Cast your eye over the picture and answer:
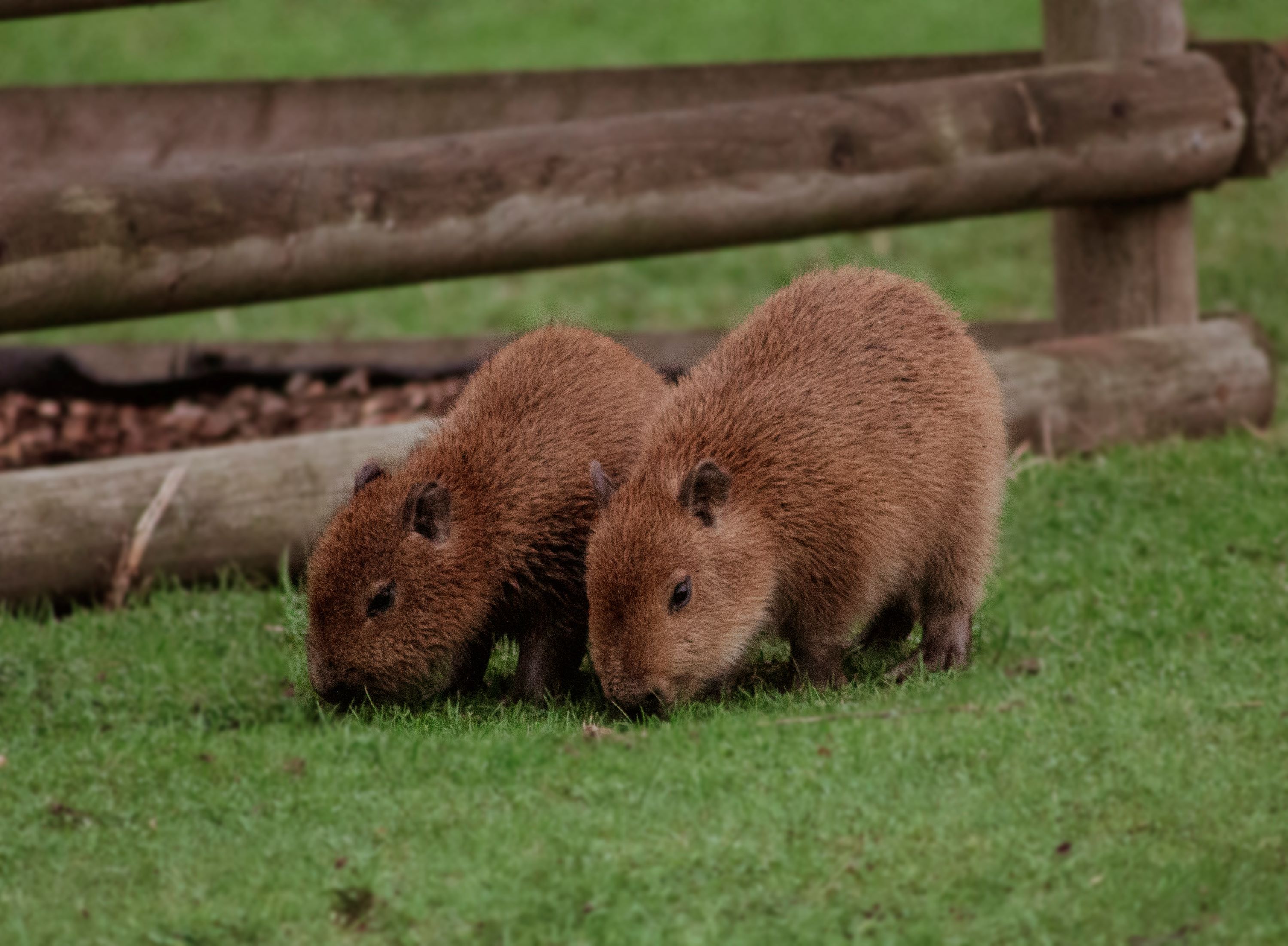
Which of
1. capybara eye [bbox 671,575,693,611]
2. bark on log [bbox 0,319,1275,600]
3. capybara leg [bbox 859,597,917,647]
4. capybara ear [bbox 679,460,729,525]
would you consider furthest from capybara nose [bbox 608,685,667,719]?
bark on log [bbox 0,319,1275,600]

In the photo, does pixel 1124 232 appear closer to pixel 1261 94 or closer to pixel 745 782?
pixel 1261 94

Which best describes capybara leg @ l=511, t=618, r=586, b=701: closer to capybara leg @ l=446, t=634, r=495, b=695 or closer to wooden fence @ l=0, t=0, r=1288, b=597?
capybara leg @ l=446, t=634, r=495, b=695

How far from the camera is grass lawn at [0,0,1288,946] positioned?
3.23 meters

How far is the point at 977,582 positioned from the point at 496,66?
10.6 m

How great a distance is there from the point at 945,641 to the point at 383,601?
1.72 metres

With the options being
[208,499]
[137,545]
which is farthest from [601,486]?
[137,545]

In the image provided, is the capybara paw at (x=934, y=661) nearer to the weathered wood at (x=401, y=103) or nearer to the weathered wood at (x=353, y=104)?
the weathered wood at (x=401, y=103)

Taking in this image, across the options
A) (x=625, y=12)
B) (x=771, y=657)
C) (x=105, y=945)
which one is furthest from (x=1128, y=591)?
(x=625, y=12)

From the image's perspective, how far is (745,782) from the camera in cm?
375

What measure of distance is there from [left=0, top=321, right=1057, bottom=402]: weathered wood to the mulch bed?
7cm

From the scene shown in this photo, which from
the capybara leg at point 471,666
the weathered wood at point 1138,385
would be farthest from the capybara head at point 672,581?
the weathered wood at point 1138,385

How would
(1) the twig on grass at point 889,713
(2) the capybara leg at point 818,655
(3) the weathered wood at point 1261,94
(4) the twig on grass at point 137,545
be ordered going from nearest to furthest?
(1) the twig on grass at point 889,713
(2) the capybara leg at point 818,655
(4) the twig on grass at point 137,545
(3) the weathered wood at point 1261,94

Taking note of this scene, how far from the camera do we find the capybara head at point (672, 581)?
14.5 feet

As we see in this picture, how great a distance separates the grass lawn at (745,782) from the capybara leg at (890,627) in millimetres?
136
